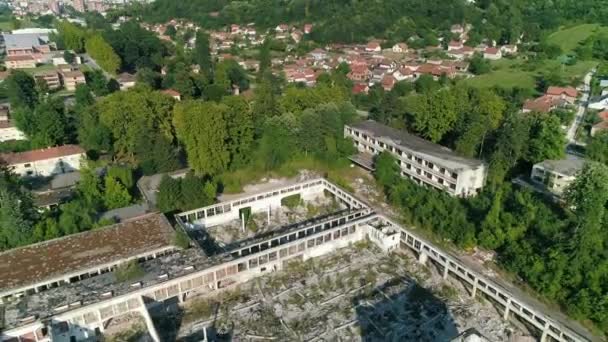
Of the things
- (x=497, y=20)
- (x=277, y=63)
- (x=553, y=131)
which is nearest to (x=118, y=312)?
(x=553, y=131)

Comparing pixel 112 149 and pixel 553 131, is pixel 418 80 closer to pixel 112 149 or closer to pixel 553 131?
pixel 553 131

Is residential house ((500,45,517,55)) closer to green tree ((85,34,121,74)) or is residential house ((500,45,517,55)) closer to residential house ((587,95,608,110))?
residential house ((587,95,608,110))

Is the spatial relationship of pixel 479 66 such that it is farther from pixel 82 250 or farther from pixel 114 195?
pixel 82 250

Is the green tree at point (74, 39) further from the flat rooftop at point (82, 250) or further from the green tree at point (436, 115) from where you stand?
the green tree at point (436, 115)

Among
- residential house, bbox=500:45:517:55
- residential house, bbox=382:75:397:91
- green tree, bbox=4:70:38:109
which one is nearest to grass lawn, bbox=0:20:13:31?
green tree, bbox=4:70:38:109

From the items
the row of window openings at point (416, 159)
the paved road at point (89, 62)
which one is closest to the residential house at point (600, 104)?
the row of window openings at point (416, 159)

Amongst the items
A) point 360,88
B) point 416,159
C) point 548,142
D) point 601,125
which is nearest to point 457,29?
point 360,88
